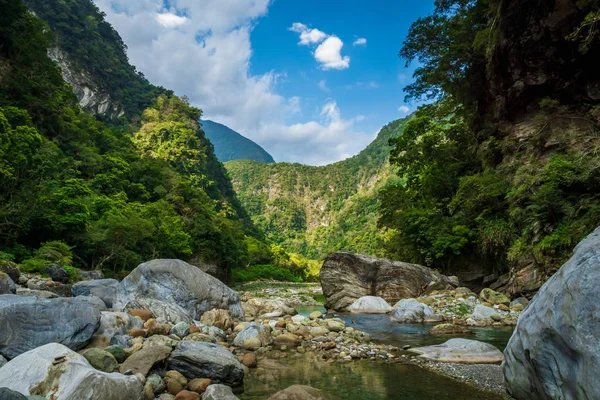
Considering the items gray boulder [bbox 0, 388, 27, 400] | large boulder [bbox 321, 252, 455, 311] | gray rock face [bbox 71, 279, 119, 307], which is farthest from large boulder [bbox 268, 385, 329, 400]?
large boulder [bbox 321, 252, 455, 311]

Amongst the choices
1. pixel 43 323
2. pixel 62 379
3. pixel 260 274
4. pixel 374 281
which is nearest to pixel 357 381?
pixel 62 379

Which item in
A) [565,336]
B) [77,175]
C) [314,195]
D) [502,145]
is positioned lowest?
[565,336]

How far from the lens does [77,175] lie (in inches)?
1350

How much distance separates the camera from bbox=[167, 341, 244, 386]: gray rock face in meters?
6.18

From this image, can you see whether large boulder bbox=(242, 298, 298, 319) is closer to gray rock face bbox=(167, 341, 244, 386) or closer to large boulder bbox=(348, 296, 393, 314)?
large boulder bbox=(348, 296, 393, 314)

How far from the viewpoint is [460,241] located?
1950 centimetres

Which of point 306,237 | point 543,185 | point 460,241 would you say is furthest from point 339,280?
A: point 306,237

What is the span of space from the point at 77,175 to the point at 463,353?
3651cm

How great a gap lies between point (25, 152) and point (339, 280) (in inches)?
724

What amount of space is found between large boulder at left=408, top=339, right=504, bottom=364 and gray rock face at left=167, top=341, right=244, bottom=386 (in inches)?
159

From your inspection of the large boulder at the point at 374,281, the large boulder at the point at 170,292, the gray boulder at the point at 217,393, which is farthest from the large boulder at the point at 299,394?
the large boulder at the point at 374,281

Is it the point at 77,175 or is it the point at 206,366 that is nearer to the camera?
the point at 206,366

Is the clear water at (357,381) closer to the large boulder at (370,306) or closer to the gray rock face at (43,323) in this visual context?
the gray rock face at (43,323)

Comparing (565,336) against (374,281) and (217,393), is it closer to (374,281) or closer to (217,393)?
(217,393)
